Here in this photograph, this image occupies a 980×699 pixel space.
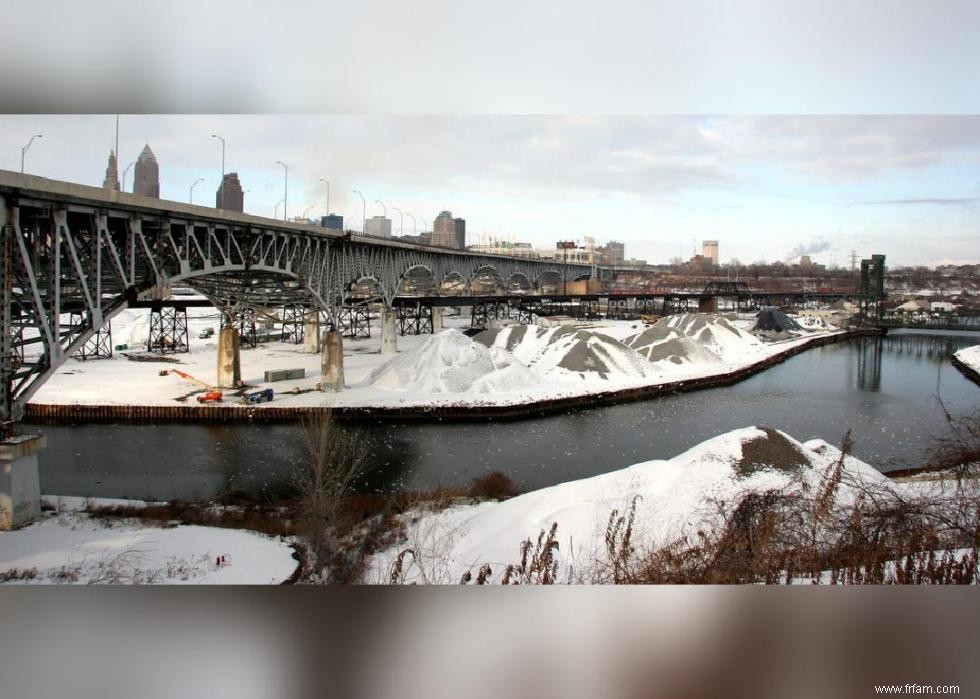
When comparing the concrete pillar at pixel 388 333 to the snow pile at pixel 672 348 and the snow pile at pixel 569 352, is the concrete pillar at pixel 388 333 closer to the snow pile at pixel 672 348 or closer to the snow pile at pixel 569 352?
the snow pile at pixel 569 352

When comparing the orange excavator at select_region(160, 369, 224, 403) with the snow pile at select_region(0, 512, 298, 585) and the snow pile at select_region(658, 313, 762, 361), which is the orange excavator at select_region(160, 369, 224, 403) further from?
the snow pile at select_region(658, 313, 762, 361)

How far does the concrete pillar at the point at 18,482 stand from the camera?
4.96 metres

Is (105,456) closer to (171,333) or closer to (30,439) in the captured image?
(30,439)

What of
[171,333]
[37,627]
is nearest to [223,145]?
[37,627]

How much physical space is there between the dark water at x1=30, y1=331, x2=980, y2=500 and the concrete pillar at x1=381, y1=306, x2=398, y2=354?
126 inches

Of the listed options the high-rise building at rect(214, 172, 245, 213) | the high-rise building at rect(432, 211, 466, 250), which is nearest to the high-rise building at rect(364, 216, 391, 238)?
the high-rise building at rect(432, 211, 466, 250)

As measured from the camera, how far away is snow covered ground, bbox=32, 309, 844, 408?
941 centimetres

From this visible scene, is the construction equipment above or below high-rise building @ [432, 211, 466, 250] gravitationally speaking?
below

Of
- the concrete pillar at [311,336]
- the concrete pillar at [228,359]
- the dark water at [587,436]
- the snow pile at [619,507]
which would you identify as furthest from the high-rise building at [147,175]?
the concrete pillar at [311,336]

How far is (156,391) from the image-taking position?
1075 centimetres

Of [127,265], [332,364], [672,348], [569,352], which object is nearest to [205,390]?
[332,364]

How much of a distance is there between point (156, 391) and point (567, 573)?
913cm

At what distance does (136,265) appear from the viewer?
326 inches

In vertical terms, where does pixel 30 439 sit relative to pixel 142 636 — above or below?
above
